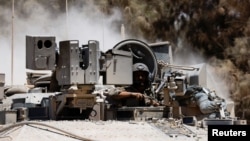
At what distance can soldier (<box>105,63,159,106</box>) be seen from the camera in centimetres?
1216

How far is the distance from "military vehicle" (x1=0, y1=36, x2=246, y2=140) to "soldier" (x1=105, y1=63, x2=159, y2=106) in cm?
11

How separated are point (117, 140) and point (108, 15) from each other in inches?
1019

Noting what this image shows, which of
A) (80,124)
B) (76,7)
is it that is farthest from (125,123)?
(76,7)

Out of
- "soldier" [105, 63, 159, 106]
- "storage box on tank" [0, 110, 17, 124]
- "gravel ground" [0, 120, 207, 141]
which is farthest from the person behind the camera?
"soldier" [105, 63, 159, 106]

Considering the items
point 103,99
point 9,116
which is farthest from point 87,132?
point 9,116

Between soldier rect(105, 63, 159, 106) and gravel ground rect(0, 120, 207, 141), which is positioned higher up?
soldier rect(105, 63, 159, 106)

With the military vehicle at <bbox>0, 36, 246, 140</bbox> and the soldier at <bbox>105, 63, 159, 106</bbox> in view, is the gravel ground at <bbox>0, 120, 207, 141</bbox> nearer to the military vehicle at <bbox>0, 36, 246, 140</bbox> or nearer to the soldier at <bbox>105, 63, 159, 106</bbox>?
the military vehicle at <bbox>0, 36, 246, 140</bbox>

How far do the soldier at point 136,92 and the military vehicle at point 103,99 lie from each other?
0.35 feet

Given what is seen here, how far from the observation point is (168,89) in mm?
12055

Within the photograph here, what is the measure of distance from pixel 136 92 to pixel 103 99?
165cm

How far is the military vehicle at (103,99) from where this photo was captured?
1022 cm

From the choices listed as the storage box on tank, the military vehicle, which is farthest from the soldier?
the storage box on tank

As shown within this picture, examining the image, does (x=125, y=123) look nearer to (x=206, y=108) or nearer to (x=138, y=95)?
(x=138, y=95)

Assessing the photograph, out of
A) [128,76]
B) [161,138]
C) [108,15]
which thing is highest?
[108,15]
